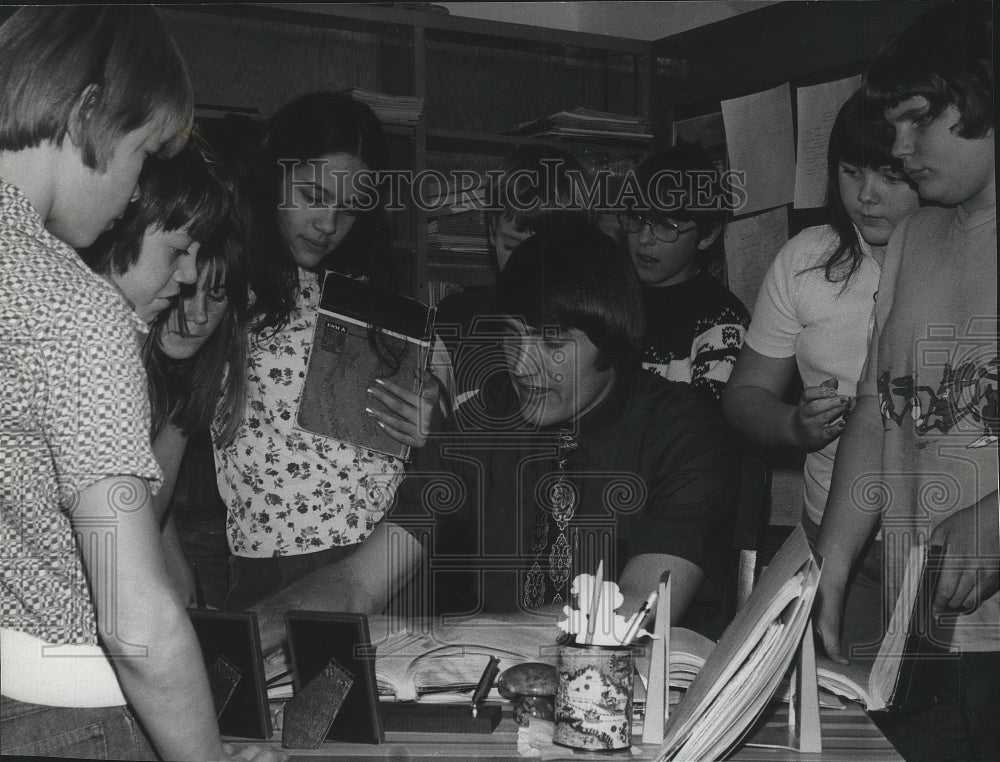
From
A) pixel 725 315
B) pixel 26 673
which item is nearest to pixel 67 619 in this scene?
pixel 26 673

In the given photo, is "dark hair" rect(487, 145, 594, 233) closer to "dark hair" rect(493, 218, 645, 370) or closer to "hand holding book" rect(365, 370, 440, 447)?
"dark hair" rect(493, 218, 645, 370)

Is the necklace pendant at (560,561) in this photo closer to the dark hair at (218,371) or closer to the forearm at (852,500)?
the forearm at (852,500)

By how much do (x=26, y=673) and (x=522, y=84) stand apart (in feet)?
4.05

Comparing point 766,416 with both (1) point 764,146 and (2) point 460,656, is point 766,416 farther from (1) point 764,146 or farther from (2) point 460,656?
(2) point 460,656

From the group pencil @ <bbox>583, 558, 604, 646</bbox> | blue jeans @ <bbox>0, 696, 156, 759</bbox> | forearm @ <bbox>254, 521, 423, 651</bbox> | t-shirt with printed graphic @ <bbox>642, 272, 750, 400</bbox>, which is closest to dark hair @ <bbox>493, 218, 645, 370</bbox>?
t-shirt with printed graphic @ <bbox>642, 272, 750, 400</bbox>

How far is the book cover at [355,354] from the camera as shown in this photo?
64.2 inches

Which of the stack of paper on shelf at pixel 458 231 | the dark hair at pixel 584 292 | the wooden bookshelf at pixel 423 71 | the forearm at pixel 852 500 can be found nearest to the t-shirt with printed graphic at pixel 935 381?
the forearm at pixel 852 500

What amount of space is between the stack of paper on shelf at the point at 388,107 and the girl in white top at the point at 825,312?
674 millimetres

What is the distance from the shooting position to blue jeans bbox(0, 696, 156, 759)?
94cm

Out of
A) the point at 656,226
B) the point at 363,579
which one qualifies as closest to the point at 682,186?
the point at 656,226

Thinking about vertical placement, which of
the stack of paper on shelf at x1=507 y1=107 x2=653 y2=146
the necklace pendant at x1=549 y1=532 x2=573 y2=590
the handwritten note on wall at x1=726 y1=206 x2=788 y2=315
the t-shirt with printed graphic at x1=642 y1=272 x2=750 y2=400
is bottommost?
the necklace pendant at x1=549 y1=532 x2=573 y2=590

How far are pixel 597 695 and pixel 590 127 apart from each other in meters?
1.05

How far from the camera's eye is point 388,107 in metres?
1.71

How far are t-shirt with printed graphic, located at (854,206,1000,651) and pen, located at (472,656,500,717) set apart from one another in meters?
0.76
